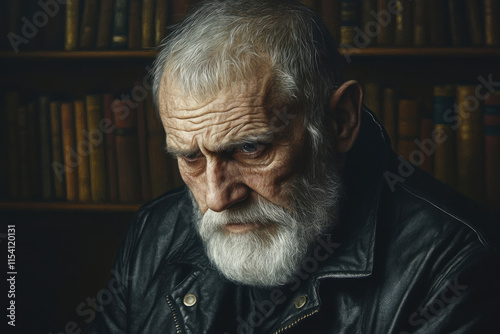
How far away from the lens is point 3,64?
2439mm

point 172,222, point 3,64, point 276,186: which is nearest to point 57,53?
point 3,64

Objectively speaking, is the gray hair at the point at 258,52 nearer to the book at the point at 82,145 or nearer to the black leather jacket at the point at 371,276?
the black leather jacket at the point at 371,276

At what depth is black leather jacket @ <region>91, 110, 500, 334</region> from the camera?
3.86 ft

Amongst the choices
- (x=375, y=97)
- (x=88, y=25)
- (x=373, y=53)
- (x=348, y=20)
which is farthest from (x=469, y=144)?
(x=88, y=25)

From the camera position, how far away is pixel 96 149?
2.20 meters

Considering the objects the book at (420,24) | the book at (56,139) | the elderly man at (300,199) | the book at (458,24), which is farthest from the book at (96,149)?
the book at (458,24)

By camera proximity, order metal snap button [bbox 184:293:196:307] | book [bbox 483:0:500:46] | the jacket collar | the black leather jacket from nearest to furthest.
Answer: the black leather jacket, the jacket collar, metal snap button [bbox 184:293:196:307], book [bbox 483:0:500:46]

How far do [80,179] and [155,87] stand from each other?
0.97 metres

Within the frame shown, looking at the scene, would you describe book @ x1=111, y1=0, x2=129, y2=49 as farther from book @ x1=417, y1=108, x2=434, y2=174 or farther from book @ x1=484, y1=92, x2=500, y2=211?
book @ x1=484, y1=92, x2=500, y2=211

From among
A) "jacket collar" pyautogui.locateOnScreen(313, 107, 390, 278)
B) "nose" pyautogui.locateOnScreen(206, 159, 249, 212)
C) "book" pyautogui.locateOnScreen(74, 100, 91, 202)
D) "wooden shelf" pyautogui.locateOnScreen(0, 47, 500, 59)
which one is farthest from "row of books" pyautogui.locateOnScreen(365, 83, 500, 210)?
"book" pyautogui.locateOnScreen(74, 100, 91, 202)

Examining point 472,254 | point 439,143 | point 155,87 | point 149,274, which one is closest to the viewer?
point 472,254

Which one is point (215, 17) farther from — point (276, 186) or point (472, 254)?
point (472, 254)

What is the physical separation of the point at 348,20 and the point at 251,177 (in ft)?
3.27

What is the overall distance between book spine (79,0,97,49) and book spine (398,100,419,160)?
121cm
